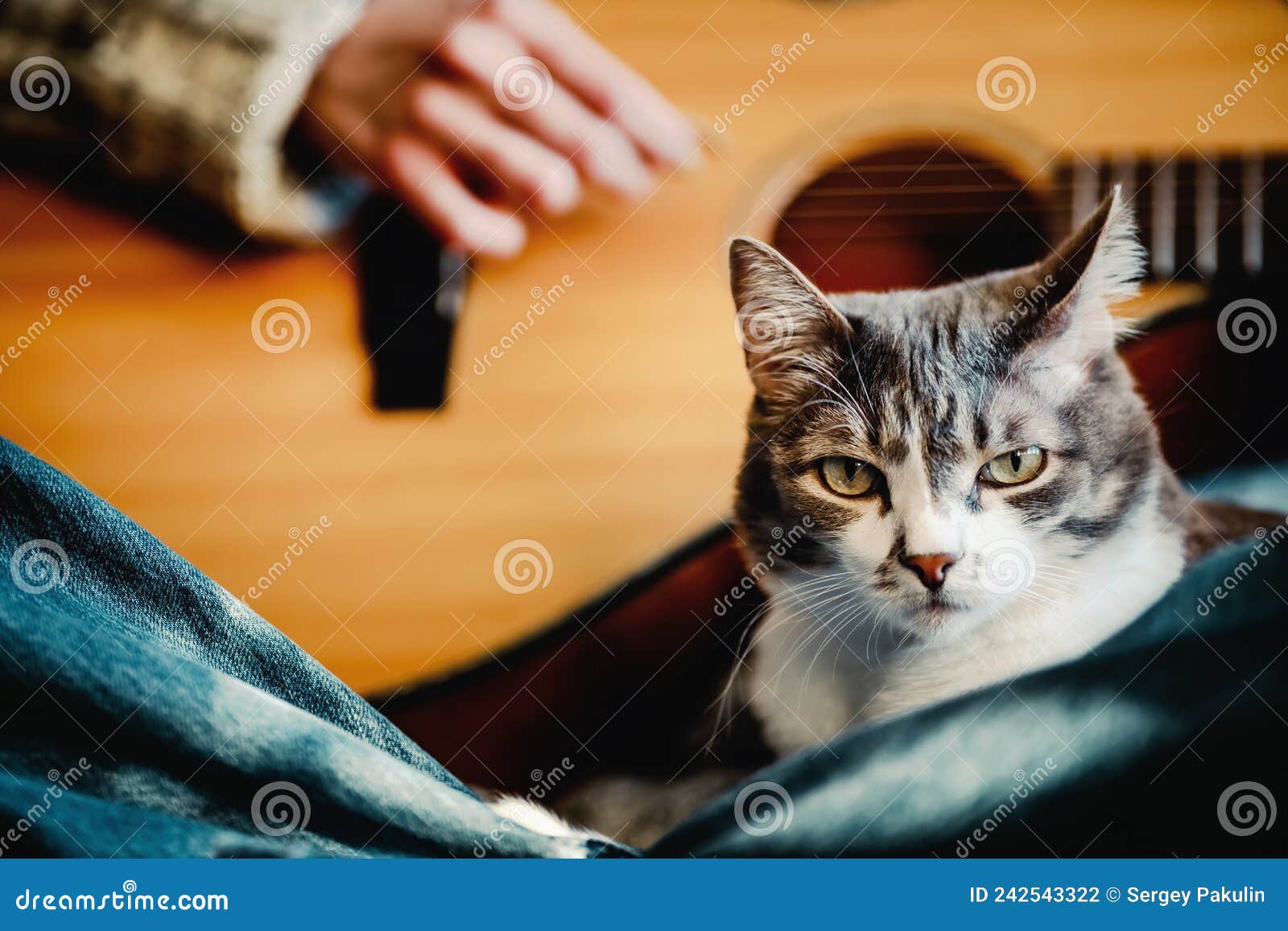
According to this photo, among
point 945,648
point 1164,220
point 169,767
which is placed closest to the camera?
point 169,767

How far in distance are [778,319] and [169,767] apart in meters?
0.71

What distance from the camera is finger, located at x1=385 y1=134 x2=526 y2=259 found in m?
1.12

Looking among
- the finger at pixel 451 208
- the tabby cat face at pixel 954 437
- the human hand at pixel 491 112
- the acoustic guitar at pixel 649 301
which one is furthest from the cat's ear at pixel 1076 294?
the finger at pixel 451 208

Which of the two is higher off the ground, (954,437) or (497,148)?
(497,148)

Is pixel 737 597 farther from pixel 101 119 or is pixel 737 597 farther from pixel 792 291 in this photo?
pixel 101 119

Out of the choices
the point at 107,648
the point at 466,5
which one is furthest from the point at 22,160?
the point at 107,648

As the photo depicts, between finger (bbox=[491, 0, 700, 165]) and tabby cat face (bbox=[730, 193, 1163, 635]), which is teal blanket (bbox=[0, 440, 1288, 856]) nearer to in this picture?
tabby cat face (bbox=[730, 193, 1163, 635])

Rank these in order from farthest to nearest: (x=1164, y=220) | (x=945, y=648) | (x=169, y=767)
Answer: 1. (x=1164, y=220)
2. (x=945, y=648)
3. (x=169, y=767)

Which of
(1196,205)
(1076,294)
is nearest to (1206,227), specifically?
(1196,205)

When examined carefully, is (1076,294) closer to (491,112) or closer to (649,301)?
(649,301)

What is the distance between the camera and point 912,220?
109cm

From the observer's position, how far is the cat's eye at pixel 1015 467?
0.92 m

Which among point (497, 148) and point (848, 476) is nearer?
point (848, 476)

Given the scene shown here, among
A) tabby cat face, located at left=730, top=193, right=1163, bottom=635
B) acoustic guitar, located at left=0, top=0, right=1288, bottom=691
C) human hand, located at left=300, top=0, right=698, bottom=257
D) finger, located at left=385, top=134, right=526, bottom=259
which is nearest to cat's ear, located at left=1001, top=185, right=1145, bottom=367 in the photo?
tabby cat face, located at left=730, top=193, right=1163, bottom=635
